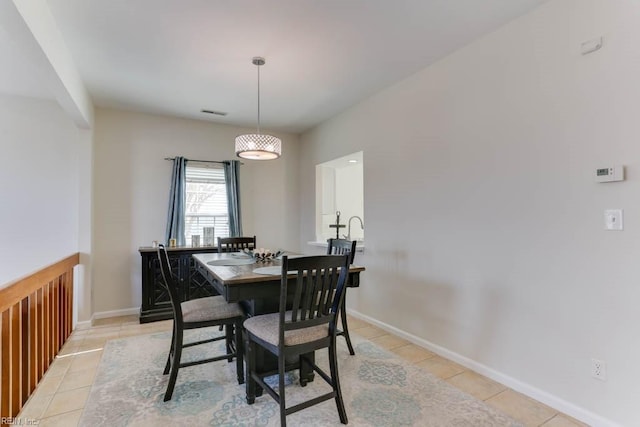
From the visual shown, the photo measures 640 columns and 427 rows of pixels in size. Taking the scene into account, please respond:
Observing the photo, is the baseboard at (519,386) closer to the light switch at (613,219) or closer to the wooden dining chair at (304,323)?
the light switch at (613,219)

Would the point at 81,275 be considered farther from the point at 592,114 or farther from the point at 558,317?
the point at 592,114

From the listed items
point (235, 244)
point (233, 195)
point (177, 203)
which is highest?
point (233, 195)

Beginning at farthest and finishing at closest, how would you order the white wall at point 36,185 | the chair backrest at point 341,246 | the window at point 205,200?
the window at point 205,200
the white wall at point 36,185
the chair backrest at point 341,246

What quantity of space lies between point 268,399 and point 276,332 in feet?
2.02

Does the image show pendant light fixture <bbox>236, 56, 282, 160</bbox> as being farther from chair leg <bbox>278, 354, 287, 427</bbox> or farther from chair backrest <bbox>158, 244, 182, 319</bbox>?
chair leg <bbox>278, 354, 287, 427</bbox>

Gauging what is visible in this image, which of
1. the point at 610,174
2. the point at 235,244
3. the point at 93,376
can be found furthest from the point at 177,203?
the point at 610,174

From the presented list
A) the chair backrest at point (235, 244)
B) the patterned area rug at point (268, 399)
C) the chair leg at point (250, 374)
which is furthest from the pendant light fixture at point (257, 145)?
the patterned area rug at point (268, 399)

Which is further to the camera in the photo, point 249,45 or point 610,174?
point 249,45

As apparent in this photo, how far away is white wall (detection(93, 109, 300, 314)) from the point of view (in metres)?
4.04

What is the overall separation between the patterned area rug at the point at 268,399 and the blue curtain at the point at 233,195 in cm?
214

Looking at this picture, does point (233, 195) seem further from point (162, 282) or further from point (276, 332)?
point (276, 332)

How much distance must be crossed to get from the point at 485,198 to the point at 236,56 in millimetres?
2416

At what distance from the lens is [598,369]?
6.23 ft

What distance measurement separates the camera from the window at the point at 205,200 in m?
4.56
